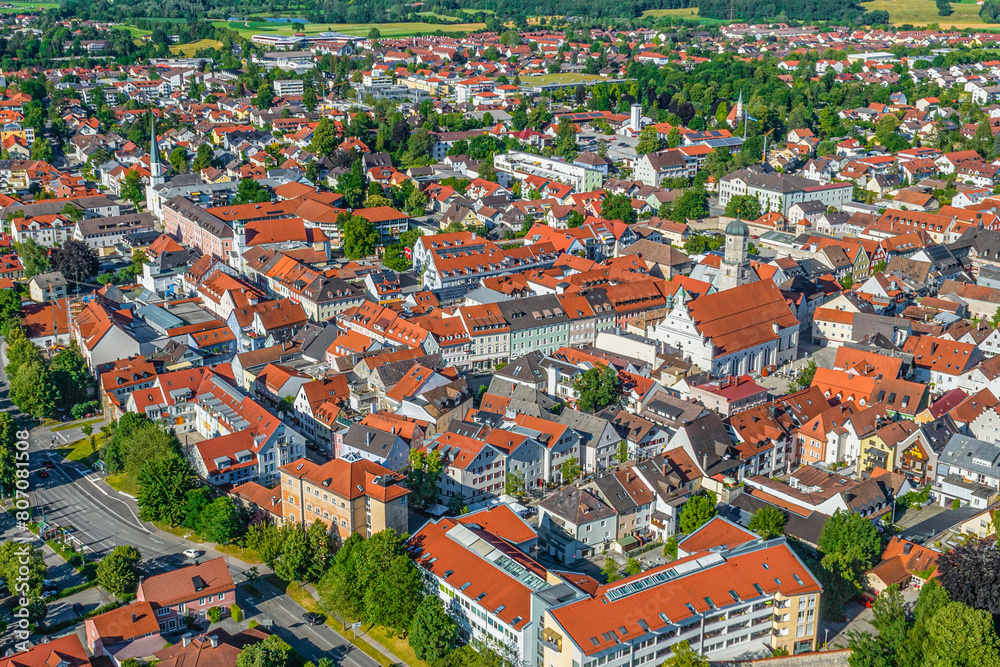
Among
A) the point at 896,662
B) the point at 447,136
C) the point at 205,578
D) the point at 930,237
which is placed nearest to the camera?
the point at 896,662

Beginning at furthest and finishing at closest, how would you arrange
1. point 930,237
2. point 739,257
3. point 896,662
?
point 930,237, point 739,257, point 896,662

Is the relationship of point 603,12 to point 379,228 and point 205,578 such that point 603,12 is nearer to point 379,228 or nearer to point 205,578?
point 379,228

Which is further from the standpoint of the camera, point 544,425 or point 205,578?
point 544,425

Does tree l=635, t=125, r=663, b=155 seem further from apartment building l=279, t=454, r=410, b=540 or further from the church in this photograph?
apartment building l=279, t=454, r=410, b=540

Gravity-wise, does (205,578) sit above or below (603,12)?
below

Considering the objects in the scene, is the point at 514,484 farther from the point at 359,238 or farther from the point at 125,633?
the point at 359,238

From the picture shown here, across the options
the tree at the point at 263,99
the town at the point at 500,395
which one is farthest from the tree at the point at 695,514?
the tree at the point at 263,99

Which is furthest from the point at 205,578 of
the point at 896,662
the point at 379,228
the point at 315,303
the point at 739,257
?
the point at 379,228
